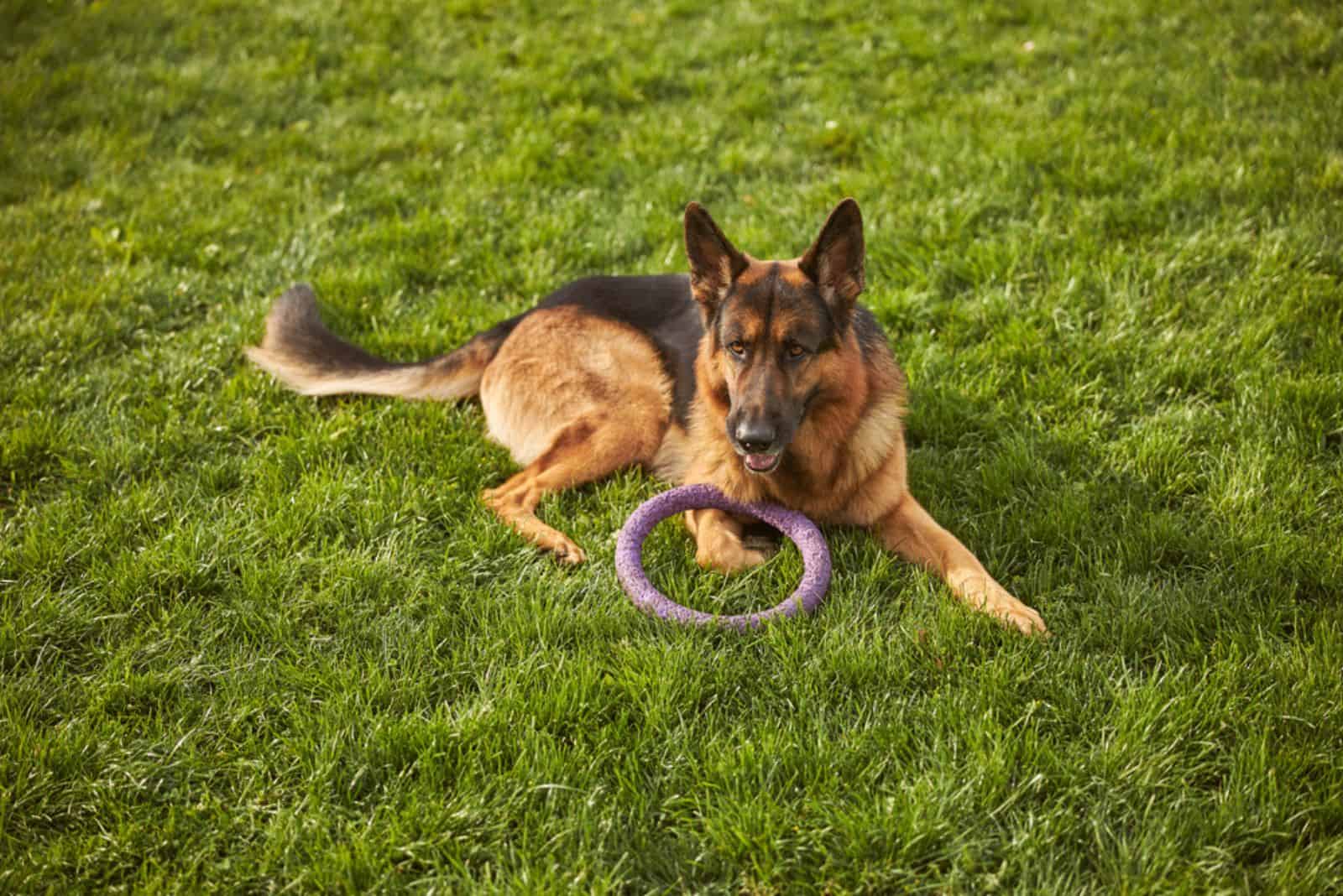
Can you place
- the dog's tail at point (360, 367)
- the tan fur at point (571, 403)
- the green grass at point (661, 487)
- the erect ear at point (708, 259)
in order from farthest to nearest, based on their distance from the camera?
1. the dog's tail at point (360, 367)
2. the tan fur at point (571, 403)
3. the erect ear at point (708, 259)
4. the green grass at point (661, 487)

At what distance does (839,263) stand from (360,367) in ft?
8.01

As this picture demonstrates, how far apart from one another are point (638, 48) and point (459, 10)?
80.2 inches

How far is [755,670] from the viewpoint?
10.5ft

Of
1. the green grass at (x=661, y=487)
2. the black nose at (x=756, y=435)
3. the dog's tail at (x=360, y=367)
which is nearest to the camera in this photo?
the green grass at (x=661, y=487)

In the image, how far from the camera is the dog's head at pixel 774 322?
3.63 metres

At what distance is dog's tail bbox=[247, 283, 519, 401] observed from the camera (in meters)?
4.80

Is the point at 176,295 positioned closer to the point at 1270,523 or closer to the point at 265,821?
the point at 265,821

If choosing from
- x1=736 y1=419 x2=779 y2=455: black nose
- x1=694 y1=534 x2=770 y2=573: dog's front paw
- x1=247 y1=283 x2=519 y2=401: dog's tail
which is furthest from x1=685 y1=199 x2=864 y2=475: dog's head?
x1=247 y1=283 x2=519 y2=401: dog's tail

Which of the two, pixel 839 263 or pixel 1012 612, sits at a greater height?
pixel 839 263

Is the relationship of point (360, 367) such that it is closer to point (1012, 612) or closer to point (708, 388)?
point (708, 388)

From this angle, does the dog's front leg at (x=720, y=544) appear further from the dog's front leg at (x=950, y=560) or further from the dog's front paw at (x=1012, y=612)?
the dog's front paw at (x=1012, y=612)

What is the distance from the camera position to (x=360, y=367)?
4844mm

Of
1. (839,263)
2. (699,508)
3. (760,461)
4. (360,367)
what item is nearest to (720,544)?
(699,508)

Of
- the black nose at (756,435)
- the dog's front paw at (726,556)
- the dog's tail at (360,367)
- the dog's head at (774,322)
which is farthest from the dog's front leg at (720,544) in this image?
the dog's tail at (360,367)
